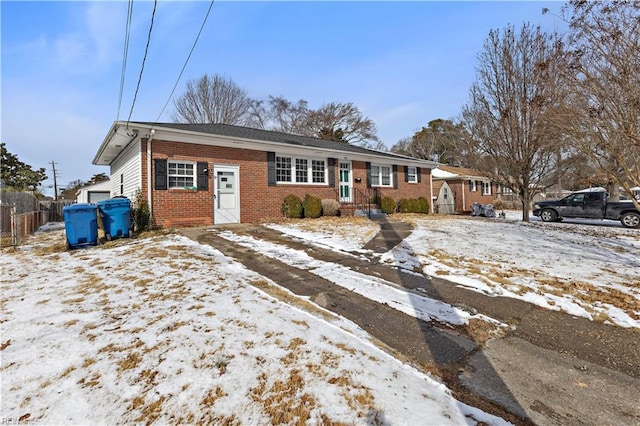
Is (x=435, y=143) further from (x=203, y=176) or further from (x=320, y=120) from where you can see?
(x=203, y=176)

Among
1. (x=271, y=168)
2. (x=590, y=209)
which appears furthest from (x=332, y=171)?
(x=590, y=209)

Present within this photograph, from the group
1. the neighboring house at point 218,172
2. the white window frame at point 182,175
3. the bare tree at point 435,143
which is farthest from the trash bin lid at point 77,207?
the bare tree at point 435,143

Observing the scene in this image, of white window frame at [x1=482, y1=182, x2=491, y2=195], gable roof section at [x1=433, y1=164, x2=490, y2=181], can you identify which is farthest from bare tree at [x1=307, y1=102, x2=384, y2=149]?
white window frame at [x1=482, y1=182, x2=491, y2=195]

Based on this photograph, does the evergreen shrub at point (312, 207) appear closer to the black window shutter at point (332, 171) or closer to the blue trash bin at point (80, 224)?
the black window shutter at point (332, 171)

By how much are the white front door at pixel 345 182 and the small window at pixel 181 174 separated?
6.74 m

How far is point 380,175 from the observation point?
1559cm

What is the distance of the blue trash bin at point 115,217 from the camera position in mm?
7492

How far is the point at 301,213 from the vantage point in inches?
466

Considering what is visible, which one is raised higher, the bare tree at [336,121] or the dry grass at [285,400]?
the bare tree at [336,121]

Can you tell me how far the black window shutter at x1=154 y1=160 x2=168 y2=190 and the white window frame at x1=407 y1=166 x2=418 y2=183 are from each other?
12657mm

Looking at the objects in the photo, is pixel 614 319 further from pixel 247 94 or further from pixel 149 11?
pixel 247 94

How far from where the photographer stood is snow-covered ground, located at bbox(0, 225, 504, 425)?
1709mm

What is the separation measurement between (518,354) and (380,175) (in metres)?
13.5

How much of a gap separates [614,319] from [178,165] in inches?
418
